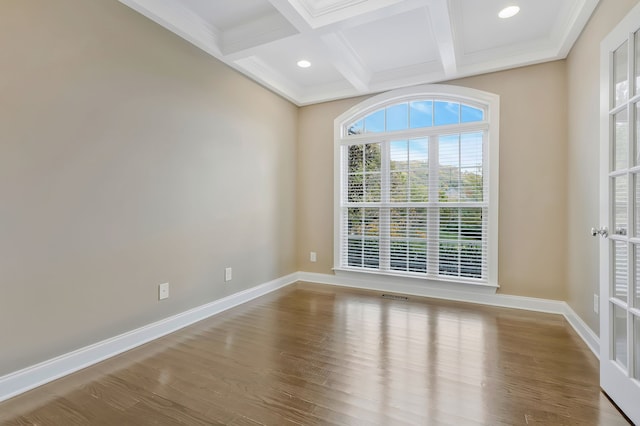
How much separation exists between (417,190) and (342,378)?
256cm

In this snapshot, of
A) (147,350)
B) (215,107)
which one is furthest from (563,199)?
(147,350)

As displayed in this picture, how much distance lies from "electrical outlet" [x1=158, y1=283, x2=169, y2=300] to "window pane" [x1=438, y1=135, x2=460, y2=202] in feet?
10.2

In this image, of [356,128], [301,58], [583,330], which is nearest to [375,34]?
[301,58]

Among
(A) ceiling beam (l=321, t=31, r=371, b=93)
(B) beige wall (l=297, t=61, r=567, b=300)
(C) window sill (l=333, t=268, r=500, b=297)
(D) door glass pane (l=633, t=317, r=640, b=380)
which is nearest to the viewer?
(D) door glass pane (l=633, t=317, r=640, b=380)

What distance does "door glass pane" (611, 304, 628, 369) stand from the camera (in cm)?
160

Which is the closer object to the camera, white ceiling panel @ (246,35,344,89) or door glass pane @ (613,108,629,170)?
door glass pane @ (613,108,629,170)

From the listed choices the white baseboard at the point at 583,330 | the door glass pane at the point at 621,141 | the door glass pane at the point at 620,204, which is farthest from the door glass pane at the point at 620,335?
the door glass pane at the point at 621,141

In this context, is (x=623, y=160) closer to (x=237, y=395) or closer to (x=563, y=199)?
(x=563, y=199)

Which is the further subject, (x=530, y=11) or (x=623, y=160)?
(x=530, y=11)

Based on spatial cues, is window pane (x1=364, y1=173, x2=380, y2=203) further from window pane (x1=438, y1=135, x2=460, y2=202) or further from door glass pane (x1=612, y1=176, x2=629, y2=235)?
door glass pane (x1=612, y1=176, x2=629, y2=235)

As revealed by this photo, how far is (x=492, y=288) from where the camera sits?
333 centimetres

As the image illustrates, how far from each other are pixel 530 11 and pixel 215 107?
9.87 feet

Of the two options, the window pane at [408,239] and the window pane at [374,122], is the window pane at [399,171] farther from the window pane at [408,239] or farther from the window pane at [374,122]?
the window pane at [374,122]

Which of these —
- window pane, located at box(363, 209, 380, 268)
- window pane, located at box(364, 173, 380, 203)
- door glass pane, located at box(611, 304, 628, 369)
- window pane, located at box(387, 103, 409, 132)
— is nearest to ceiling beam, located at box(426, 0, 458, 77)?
window pane, located at box(387, 103, 409, 132)
